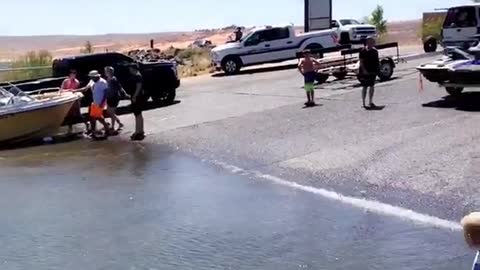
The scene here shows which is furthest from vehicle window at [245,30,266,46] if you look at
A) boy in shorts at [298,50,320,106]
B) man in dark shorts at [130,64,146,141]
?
man in dark shorts at [130,64,146,141]

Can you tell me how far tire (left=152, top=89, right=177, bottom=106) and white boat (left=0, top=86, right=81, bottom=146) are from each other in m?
4.59

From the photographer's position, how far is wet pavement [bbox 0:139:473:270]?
8.37 metres

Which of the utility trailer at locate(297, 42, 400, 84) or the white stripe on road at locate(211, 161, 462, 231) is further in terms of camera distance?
the utility trailer at locate(297, 42, 400, 84)

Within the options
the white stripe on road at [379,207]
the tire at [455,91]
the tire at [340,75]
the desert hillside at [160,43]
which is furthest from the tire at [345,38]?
the white stripe on road at [379,207]

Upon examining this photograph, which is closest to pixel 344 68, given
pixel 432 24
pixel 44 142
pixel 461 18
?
pixel 461 18

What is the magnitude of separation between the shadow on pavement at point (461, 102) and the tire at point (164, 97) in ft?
26.3

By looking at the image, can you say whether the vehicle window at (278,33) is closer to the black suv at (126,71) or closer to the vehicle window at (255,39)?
the vehicle window at (255,39)

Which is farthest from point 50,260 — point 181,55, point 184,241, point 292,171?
point 181,55

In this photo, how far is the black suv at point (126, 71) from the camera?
22.7 meters

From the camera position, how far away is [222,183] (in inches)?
501

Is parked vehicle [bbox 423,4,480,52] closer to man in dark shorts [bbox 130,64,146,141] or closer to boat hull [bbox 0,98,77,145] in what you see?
man in dark shorts [bbox 130,64,146,141]

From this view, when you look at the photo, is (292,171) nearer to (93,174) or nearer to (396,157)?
(396,157)

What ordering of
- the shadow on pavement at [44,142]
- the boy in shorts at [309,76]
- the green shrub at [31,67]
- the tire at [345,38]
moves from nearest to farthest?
1. the shadow on pavement at [44,142]
2. the boy in shorts at [309,76]
3. the green shrub at [31,67]
4. the tire at [345,38]

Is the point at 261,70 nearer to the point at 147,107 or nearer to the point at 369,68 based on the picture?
the point at 147,107
